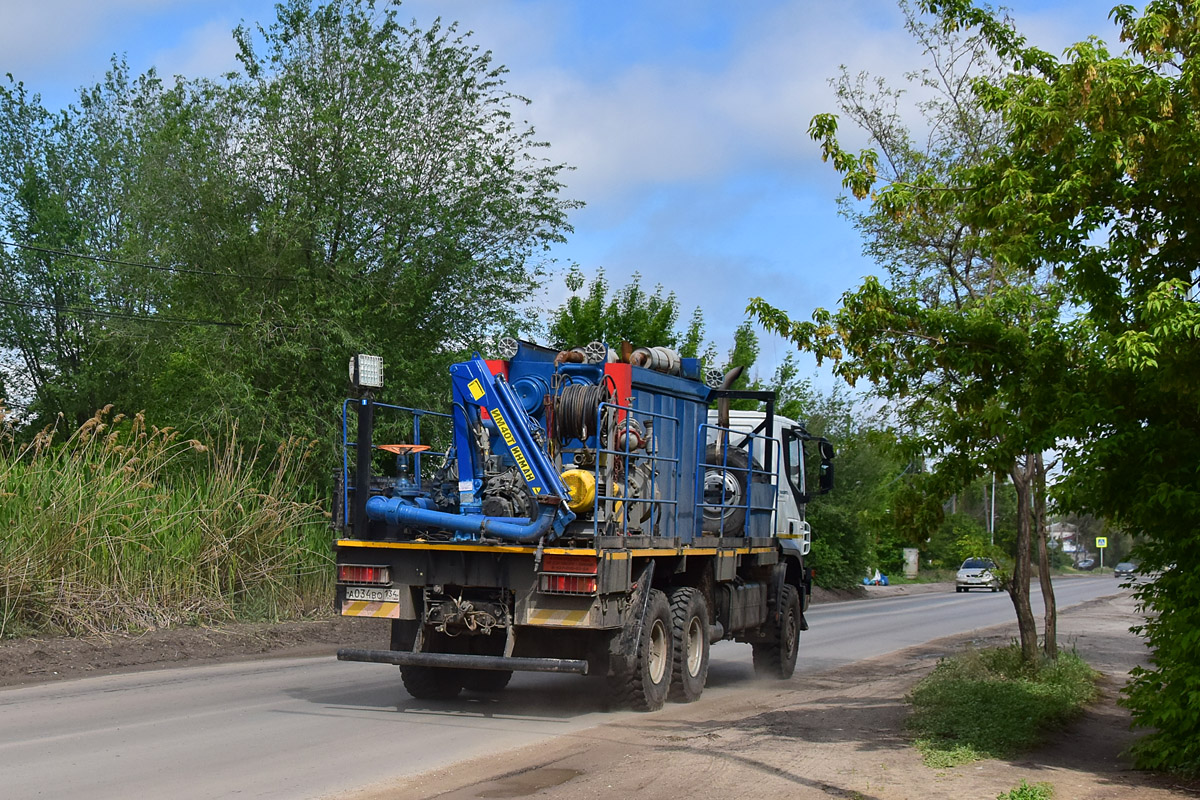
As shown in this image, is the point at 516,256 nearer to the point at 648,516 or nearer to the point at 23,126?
the point at 648,516

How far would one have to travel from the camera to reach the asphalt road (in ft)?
25.1

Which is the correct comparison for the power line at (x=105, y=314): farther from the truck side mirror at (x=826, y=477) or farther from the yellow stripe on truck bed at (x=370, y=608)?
the yellow stripe on truck bed at (x=370, y=608)

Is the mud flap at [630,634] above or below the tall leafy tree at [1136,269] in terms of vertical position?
below

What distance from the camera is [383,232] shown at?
22391 millimetres

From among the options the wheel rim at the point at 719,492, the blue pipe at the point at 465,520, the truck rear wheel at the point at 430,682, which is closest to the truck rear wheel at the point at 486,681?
the truck rear wheel at the point at 430,682

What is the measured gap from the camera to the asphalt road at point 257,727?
301 inches

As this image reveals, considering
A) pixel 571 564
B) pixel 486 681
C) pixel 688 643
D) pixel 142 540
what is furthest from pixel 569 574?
pixel 142 540

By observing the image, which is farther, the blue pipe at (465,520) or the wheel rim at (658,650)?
the wheel rim at (658,650)

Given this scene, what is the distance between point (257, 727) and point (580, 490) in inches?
126

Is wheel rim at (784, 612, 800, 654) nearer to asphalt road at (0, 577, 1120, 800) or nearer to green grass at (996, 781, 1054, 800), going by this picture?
asphalt road at (0, 577, 1120, 800)

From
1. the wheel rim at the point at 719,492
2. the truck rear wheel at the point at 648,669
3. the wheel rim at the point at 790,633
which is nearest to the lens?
the truck rear wheel at the point at 648,669

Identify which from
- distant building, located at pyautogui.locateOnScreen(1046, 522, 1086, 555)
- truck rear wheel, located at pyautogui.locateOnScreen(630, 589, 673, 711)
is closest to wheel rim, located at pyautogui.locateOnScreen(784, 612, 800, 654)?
truck rear wheel, located at pyautogui.locateOnScreen(630, 589, 673, 711)

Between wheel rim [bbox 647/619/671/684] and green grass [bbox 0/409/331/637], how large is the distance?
6.76 metres

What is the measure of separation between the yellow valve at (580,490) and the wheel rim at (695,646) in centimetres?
225
